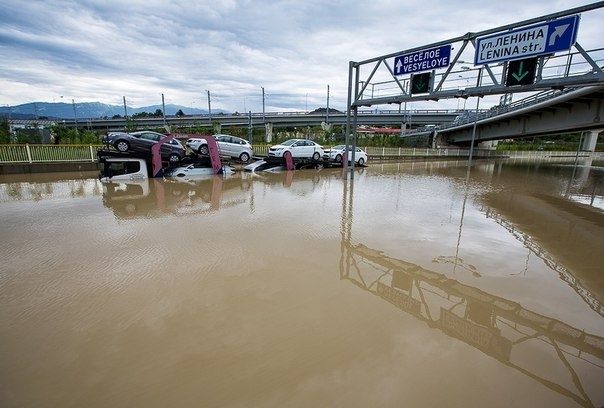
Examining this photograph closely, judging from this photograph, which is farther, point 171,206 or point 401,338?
point 171,206

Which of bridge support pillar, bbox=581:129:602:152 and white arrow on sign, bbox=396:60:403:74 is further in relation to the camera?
bridge support pillar, bbox=581:129:602:152

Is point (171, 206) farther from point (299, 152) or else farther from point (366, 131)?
point (366, 131)

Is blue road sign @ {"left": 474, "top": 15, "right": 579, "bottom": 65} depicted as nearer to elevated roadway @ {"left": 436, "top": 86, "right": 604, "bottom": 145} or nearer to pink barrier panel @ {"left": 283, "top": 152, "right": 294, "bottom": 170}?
elevated roadway @ {"left": 436, "top": 86, "right": 604, "bottom": 145}

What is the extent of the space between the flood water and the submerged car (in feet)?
25.8

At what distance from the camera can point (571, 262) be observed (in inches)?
243

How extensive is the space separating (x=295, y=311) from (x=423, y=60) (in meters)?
12.2

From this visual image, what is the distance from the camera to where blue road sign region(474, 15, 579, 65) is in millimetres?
9102

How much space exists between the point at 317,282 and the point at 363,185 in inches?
431

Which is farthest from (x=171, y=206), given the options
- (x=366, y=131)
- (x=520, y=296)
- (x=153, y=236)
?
(x=366, y=131)

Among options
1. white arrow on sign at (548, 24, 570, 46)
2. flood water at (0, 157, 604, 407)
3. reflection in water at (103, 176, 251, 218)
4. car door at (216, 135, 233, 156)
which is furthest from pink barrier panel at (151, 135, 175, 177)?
white arrow on sign at (548, 24, 570, 46)

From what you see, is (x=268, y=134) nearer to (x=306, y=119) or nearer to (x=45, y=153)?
(x=306, y=119)

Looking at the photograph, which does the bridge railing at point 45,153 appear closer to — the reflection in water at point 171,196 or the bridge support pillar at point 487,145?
the reflection in water at point 171,196

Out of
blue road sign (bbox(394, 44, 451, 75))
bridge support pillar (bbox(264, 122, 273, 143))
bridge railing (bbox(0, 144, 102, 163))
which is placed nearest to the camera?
blue road sign (bbox(394, 44, 451, 75))

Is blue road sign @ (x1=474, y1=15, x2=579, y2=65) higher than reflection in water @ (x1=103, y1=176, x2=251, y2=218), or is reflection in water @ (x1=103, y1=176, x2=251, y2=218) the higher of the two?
blue road sign @ (x1=474, y1=15, x2=579, y2=65)
